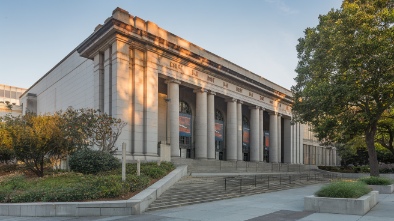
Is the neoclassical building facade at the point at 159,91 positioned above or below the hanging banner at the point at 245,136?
above

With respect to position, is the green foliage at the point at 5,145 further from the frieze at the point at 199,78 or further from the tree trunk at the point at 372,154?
the tree trunk at the point at 372,154

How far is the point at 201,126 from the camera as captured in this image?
38469 mm

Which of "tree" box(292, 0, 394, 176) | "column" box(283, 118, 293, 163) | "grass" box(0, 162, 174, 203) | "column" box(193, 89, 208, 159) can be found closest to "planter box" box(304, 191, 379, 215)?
"grass" box(0, 162, 174, 203)

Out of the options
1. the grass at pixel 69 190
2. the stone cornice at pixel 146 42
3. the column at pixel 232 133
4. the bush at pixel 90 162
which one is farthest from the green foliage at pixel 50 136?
the column at pixel 232 133

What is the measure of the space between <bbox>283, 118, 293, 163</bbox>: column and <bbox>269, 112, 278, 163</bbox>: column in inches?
273

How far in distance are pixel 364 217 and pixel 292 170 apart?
38.0m

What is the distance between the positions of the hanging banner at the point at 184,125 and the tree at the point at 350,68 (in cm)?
1424

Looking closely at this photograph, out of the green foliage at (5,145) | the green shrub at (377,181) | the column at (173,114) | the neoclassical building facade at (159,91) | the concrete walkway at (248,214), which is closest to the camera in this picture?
the concrete walkway at (248,214)

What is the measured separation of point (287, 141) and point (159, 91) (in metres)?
29.2

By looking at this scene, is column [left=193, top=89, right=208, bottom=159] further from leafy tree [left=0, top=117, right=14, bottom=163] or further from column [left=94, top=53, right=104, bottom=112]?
leafy tree [left=0, top=117, right=14, bottom=163]

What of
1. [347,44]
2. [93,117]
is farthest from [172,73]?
[347,44]

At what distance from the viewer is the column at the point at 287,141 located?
198 feet

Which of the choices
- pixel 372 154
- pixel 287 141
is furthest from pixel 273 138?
pixel 372 154

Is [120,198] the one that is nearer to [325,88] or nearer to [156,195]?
[156,195]
